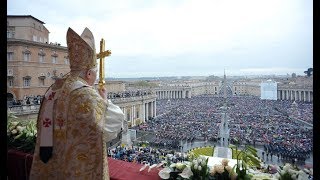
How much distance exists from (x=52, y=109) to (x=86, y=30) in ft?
2.63

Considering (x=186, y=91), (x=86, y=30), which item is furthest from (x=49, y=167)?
(x=186, y=91)

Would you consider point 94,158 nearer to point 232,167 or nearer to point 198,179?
point 198,179

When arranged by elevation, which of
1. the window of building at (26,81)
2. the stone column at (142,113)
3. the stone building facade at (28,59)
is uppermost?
the stone building facade at (28,59)

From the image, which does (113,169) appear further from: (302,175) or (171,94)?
(171,94)

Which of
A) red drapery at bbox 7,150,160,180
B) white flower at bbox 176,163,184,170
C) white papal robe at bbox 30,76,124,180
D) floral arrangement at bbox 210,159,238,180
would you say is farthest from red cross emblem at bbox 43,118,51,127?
floral arrangement at bbox 210,159,238,180

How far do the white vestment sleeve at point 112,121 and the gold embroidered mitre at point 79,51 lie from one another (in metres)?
0.45

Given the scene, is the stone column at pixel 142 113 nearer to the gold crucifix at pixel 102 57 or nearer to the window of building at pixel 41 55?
the window of building at pixel 41 55

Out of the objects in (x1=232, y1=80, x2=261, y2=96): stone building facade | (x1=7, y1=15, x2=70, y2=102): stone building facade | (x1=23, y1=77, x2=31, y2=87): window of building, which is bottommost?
(x1=232, y1=80, x2=261, y2=96): stone building facade

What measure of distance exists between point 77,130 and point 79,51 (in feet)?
2.35

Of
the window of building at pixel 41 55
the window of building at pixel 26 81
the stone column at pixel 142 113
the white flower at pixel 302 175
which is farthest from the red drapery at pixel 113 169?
the stone column at pixel 142 113

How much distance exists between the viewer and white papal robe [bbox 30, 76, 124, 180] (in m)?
2.19

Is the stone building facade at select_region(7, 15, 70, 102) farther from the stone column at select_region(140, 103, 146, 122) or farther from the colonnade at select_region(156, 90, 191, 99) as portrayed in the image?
the colonnade at select_region(156, 90, 191, 99)

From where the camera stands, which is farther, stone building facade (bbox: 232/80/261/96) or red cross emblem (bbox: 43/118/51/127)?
stone building facade (bbox: 232/80/261/96)

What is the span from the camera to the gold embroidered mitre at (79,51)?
2443 millimetres
